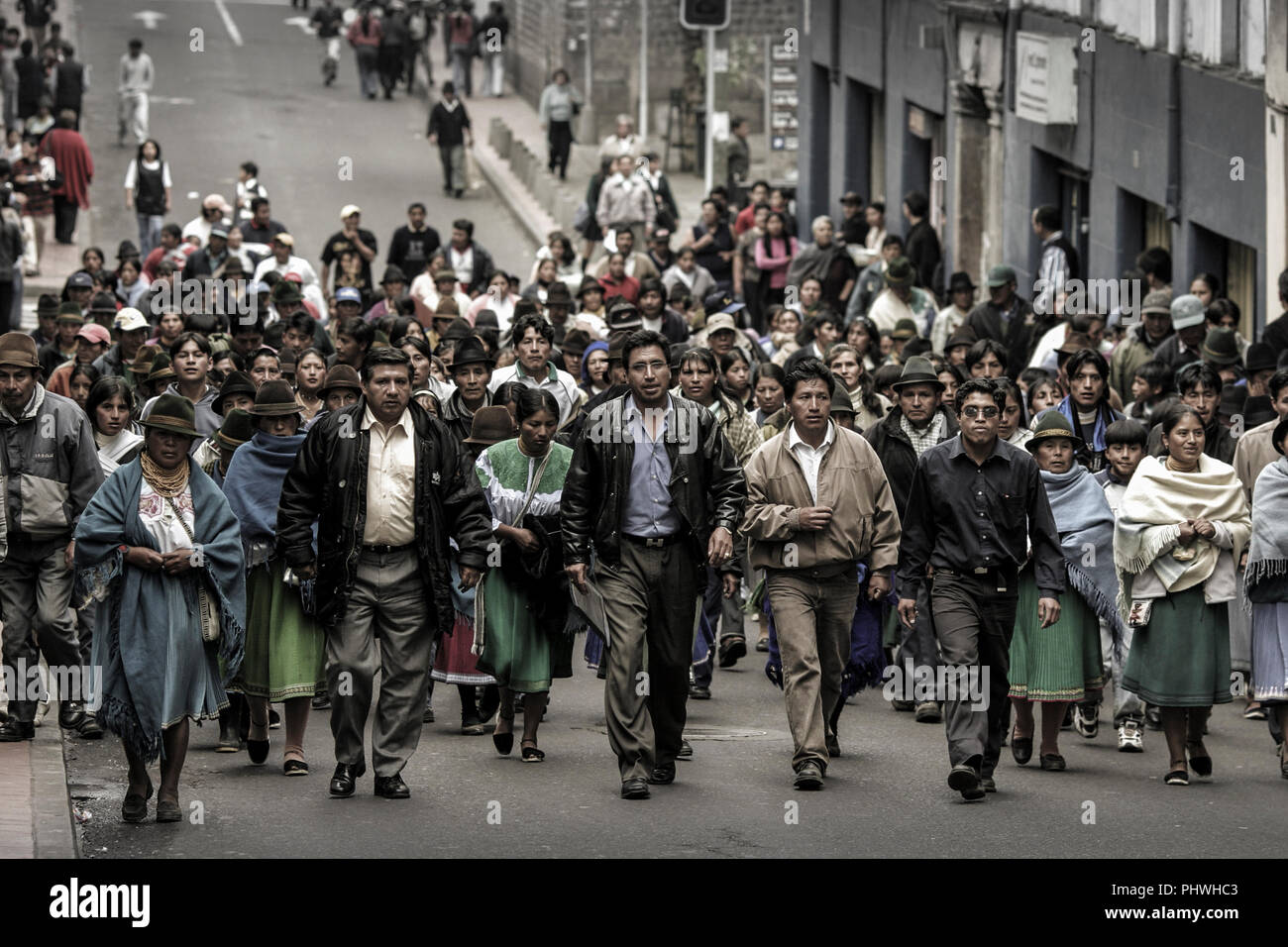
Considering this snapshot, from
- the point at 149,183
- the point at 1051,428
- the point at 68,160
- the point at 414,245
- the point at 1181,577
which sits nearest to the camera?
the point at 1181,577

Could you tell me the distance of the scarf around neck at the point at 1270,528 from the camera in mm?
10805

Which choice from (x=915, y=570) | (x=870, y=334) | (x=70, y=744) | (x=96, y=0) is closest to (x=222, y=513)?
(x=70, y=744)

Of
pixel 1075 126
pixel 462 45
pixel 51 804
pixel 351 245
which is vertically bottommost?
pixel 51 804

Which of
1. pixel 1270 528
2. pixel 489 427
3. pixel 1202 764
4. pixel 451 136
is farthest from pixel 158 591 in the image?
pixel 451 136

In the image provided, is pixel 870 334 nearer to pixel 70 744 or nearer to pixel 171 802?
pixel 70 744

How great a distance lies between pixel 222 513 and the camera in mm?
9836

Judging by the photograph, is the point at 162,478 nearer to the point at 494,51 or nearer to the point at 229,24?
the point at 494,51

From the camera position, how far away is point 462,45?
46438mm

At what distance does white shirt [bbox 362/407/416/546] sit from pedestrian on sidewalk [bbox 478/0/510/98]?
36.3 metres

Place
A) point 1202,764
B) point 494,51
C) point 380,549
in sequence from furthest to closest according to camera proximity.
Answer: point 494,51, point 1202,764, point 380,549

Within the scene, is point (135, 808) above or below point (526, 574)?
below

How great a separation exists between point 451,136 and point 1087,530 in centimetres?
2645

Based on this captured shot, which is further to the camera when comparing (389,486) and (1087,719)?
(1087,719)

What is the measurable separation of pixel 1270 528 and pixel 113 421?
5.64 meters
